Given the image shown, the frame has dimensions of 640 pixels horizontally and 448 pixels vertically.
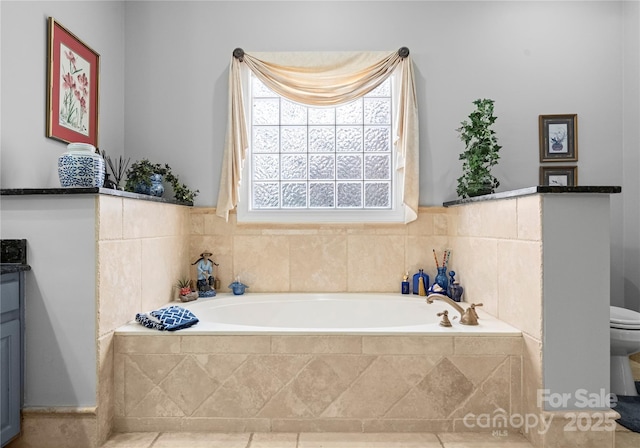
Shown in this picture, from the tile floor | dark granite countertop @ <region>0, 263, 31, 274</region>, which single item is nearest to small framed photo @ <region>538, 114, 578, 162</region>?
the tile floor

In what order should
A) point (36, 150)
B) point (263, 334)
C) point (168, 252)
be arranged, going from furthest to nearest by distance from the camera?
point (168, 252), point (36, 150), point (263, 334)

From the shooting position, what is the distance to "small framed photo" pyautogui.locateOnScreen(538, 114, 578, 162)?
3.00 m

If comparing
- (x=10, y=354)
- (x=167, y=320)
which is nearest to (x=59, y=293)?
(x=10, y=354)

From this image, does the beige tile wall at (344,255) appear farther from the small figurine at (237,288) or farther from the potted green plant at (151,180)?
the potted green plant at (151,180)

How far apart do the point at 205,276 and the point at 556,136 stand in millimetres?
2693

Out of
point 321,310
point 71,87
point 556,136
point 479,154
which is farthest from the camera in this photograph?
point 556,136

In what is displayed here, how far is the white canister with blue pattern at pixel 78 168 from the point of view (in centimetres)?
190

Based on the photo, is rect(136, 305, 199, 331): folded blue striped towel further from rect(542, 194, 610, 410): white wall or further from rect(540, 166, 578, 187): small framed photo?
rect(540, 166, 578, 187): small framed photo

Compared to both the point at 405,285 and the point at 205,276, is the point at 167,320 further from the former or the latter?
the point at 405,285

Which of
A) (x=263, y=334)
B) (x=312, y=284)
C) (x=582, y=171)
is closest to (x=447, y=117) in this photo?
(x=582, y=171)

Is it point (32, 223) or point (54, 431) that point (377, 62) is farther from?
point (54, 431)

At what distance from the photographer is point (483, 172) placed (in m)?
2.68

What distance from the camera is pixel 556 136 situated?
3.01 m

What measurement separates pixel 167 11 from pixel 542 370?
325cm
